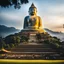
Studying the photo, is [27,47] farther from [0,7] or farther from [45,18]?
[0,7]

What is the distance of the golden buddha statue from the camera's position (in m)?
4.27

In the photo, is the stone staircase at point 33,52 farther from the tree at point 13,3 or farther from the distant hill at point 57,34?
the tree at point 13,3

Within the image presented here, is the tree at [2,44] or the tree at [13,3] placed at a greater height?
the tree at [13,3]

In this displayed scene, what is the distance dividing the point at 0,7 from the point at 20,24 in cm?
53

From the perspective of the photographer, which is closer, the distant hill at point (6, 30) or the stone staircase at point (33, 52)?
the stone staircase at point (33, 52)

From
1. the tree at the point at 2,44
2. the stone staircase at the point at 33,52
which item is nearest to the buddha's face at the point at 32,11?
the stone staircase at the point at 33,52

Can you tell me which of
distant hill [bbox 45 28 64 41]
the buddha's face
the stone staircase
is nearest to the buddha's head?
the buddha's face

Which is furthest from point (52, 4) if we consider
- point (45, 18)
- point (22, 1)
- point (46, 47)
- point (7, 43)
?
point (7, 43)

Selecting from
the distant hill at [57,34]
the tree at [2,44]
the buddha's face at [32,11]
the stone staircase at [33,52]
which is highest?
the buddha's face at [32,11]

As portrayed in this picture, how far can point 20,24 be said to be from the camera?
14.1ft

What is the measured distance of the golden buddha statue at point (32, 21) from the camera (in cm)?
427

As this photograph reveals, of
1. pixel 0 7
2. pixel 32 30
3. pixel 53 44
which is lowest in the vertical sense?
pixel 53 44

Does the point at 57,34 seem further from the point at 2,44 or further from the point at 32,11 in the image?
the point at 2,44

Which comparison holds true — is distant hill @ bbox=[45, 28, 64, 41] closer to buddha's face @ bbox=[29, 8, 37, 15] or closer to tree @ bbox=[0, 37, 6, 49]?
buddha's face @ bbox=[29, 8, 37, 15]
